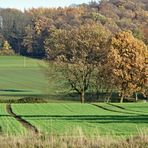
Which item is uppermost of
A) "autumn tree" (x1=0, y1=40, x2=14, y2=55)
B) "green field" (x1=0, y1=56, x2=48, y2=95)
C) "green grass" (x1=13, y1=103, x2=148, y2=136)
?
"autumn tree" (x1=0, y1=40, x2=14, y2=55)

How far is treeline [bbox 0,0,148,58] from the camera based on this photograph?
16012cm

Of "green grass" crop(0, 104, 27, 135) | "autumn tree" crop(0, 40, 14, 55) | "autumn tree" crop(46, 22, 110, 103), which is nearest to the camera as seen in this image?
"green grass" crop(0, 104, 27, 135)

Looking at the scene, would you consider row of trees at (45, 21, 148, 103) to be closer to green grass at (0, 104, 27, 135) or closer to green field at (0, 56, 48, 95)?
green field at (0, 56, 48, 95)

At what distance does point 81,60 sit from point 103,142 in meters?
59.2

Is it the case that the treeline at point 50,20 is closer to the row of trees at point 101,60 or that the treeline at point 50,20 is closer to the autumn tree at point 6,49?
the autumn tree at point 6,49

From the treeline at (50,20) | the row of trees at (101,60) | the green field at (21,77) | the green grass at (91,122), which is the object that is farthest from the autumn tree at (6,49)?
the green grass at (91,122)

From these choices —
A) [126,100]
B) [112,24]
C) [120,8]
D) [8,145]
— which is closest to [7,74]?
[112,24]

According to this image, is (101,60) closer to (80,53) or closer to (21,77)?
(80,53)

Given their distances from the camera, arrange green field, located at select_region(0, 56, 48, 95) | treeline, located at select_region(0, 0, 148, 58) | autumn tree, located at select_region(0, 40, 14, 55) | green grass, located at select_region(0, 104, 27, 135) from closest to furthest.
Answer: green grass, located at select_region(0, 104, 27, 135) < green field, located at select_region(0, 56, 48, 95) < treeline, located at select_region(0, 0, 148, 58) < autumn tree, located at select_region(0, 40, 14, 55)

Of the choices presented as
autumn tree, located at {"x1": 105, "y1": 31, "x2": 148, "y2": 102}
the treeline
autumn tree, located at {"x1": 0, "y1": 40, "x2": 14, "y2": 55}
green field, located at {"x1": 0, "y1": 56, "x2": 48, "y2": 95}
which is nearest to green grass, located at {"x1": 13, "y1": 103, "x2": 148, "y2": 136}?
autumn tree, located at {"x1": 105, "y1": 31, "x2": 148, "y2": 102}

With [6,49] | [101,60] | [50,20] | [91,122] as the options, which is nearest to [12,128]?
[91,122]

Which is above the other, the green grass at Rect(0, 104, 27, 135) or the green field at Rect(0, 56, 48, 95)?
the green grass at Rect(0, 104, 27, 135)

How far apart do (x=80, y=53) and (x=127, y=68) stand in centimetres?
789

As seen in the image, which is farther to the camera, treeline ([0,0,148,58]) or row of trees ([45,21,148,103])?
treeline ([0,0,148,58])
